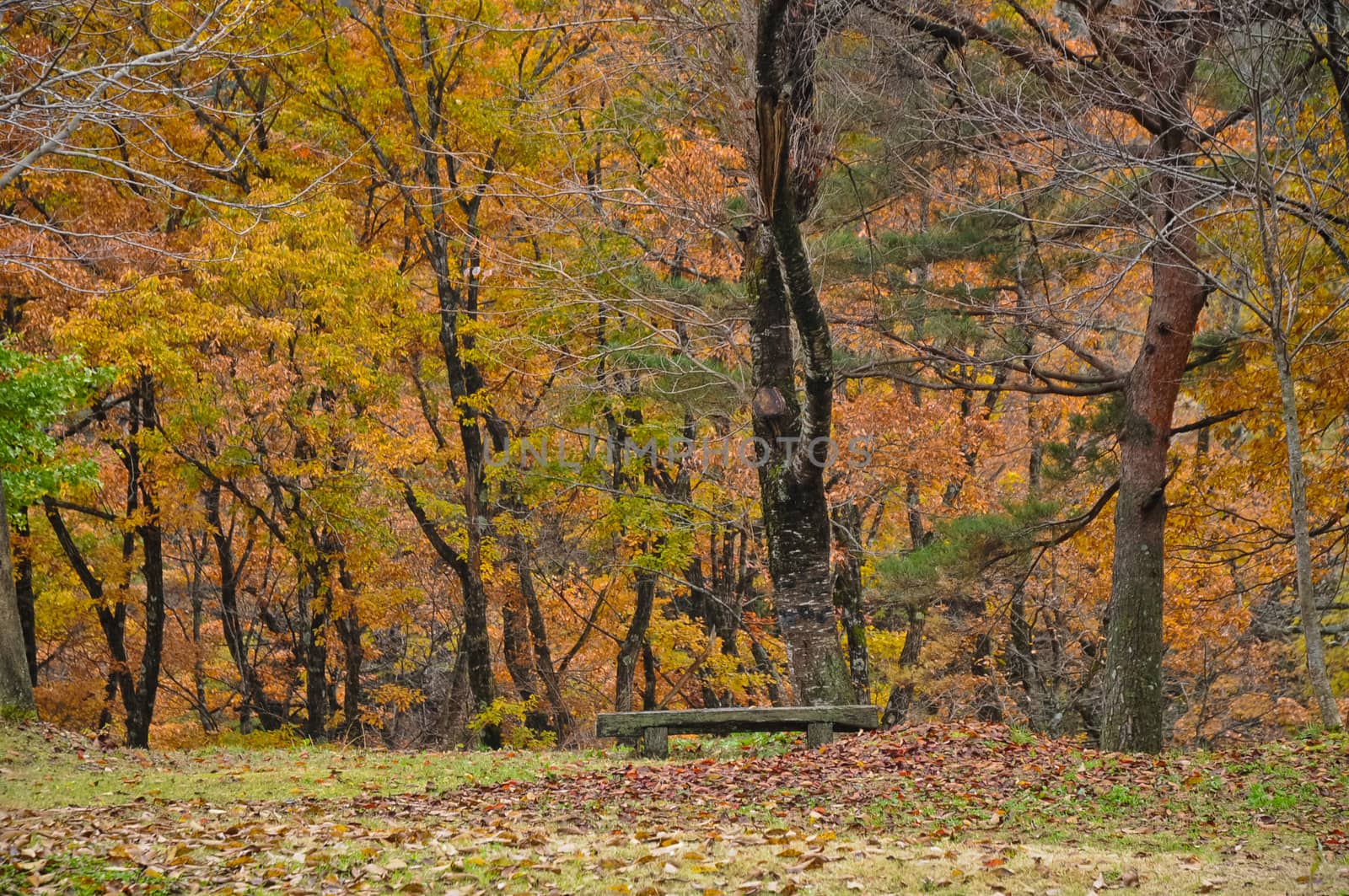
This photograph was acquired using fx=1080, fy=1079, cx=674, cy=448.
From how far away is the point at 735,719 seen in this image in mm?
A: 8969

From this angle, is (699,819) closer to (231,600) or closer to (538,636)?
(538,636)

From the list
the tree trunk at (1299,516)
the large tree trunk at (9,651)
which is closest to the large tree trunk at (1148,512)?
the tree trunk at (1299,516)

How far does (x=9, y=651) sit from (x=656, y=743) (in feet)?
20.9

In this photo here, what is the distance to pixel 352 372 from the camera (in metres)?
15.4

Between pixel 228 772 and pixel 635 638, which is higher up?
pixel 635 638

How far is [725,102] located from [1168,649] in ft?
47.7

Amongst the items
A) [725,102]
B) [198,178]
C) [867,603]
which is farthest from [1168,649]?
[198,178]

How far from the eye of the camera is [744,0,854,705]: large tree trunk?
8938 mm

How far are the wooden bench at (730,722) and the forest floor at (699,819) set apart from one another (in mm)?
199

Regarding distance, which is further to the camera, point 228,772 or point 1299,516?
point 228,772

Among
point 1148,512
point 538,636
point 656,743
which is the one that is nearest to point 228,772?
point 656,743

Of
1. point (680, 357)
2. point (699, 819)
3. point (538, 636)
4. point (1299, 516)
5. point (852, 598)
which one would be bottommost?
point (699, 819)

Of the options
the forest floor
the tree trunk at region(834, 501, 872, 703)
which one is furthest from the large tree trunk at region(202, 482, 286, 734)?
the tree trunk at region(834, 501, 872, 703)

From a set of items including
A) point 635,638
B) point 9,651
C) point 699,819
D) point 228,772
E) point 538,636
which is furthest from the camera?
point 538,636
